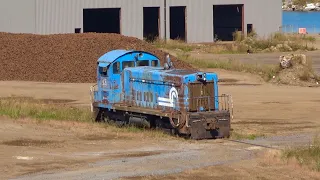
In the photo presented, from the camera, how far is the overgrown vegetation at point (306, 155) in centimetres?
1702

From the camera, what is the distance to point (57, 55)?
4241 centimetres

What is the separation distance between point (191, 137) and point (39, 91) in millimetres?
16334

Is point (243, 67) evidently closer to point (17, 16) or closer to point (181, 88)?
point (17, 16)

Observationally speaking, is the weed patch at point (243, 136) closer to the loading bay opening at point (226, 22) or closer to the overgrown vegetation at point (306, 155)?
the overgrown vegetation at point (306, 155)

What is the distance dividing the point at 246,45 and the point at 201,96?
42.9 m

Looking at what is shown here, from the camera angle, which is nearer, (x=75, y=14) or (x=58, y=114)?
(x=58, y=114)

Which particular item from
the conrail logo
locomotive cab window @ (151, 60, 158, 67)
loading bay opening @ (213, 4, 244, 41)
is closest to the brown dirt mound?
locomotive cab window @ (151, 60, 158, 67)

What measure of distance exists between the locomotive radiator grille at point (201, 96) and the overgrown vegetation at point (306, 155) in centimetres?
328

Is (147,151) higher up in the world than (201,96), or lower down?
lower down

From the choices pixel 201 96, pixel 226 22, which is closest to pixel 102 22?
pixel 226 22

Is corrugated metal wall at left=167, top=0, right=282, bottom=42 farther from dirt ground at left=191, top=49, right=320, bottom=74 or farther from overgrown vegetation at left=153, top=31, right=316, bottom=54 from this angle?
dirt ground at left=191, top=49, right=320, bottom=74

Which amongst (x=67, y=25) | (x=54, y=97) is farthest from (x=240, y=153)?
(x=67, y=25)

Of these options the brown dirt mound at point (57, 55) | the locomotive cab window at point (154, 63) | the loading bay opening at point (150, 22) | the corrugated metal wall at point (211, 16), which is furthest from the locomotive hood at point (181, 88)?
the loading bay opening at point (150, 22)

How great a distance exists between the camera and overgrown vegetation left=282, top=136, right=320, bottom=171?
55.8 ft
